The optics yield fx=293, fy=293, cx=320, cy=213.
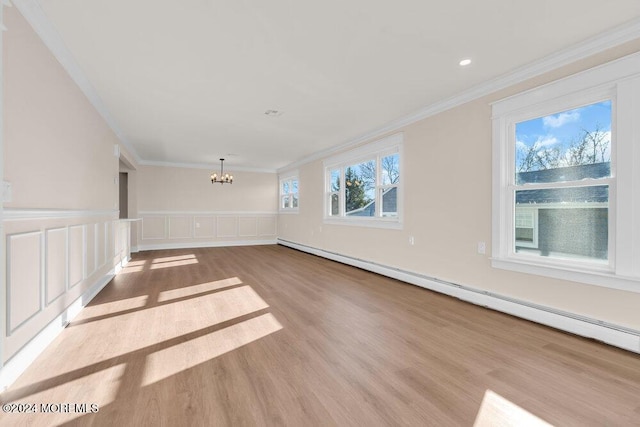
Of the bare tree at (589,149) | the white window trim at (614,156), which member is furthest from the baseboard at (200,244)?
the bare tree at (589,149)

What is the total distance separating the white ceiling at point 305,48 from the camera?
2.09 metres

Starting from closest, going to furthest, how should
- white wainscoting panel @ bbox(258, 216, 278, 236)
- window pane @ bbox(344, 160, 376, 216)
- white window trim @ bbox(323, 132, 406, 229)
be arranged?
white window trim @ bbox(323, 132, 406, 229)
window pane @ bbox(344, 160, 376, 216)
white wainscoting panel @ bbox(258, 216, 278, 236)

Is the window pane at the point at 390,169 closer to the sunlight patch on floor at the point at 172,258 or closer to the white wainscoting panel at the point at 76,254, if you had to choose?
the white wainscoting panel at the point at 76,254

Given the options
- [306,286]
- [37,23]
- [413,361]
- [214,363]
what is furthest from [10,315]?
[306,286]

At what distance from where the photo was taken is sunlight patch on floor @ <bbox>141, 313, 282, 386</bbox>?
6.48 ft

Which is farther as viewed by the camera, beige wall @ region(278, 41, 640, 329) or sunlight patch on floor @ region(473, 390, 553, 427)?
beige wall @ region(278, 41, 640, 329)

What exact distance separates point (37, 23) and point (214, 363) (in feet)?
9.14

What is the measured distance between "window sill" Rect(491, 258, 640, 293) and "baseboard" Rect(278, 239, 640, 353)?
31cm

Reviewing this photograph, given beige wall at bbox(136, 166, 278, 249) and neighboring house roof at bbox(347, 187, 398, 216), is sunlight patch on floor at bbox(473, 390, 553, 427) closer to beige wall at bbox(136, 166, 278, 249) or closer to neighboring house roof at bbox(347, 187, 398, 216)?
neighboring house roof at bbox(347, 187, 398, 216)

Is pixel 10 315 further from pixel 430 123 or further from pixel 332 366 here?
pixel 430 123

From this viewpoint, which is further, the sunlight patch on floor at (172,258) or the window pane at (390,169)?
the sunlight patch on floor at (172,258)

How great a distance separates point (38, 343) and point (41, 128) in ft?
5.30

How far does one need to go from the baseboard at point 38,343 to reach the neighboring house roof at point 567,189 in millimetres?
4346

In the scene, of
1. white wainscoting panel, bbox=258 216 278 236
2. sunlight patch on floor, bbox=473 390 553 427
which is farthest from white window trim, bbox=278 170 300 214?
sunlight patch on floor, bbox=473 390 553 427
